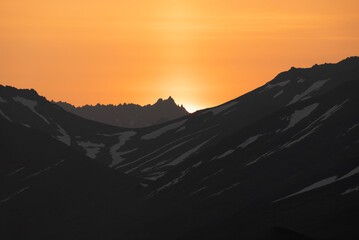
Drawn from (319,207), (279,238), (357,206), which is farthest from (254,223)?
(279,238)

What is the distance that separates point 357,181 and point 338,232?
2904 cm

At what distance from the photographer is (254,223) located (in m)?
177

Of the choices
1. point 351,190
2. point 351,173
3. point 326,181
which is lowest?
point 351,190

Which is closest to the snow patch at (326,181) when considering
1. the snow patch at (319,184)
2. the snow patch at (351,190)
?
the snow patch at (319,184)

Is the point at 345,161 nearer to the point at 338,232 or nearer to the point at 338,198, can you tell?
the point at 338,198

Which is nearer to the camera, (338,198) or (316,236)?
(316,236)

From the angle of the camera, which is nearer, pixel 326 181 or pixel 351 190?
pixel 351 190

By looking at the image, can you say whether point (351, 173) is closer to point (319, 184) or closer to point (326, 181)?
point (326, 181)

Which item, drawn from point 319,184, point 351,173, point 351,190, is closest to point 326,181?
point 319,184

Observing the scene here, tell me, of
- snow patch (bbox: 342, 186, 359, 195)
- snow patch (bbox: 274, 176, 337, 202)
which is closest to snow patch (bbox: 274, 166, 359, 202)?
snow patch (bbox: 274, 176, 337, 202)

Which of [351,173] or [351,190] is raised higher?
[351,173]

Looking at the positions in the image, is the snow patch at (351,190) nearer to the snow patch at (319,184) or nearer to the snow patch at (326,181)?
the snow patch at (326,181)

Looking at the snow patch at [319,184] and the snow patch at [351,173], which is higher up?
the snow patch at [319,184]

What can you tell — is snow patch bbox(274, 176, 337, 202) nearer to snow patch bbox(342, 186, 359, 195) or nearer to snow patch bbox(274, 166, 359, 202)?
snow patch bbox(274, 166, 359, 202)
